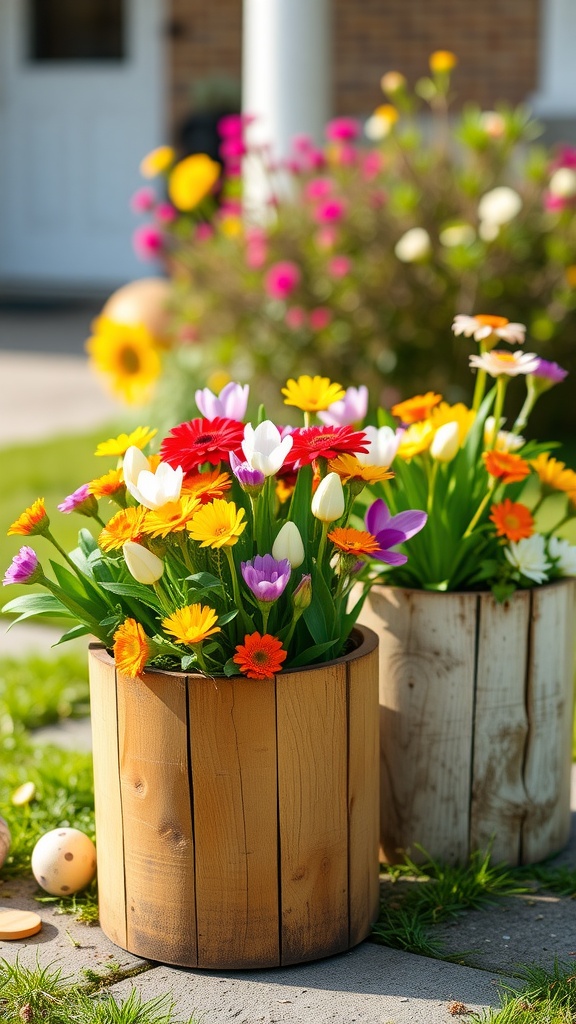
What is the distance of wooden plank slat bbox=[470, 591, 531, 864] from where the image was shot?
2404mm

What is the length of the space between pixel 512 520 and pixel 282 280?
9.30 ft

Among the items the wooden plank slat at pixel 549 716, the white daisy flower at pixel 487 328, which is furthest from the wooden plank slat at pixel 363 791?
the white daisy flower at pixel 487 328

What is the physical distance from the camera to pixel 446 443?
2359 millimetres

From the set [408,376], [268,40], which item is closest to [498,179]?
[408,376]

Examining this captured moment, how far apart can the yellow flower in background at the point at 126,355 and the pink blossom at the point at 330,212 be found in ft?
2.85

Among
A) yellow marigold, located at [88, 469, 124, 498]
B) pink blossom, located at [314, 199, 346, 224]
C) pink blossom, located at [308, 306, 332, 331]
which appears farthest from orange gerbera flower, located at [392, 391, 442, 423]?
pink blossom, located at [308, 306, 332, 331]

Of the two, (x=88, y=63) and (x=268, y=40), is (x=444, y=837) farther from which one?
(x=88, y=63)

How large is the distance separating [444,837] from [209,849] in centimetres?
57

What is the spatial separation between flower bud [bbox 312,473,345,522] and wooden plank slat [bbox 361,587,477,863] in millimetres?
415

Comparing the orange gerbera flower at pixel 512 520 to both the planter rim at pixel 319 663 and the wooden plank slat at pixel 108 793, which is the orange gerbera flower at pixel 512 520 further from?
the wooden plank slat at pixel 108 793

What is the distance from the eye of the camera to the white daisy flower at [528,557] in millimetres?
2385

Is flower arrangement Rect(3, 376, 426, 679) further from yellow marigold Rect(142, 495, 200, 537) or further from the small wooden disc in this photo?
the small wooden disc

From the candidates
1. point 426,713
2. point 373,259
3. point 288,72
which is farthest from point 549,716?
Result: point 288,72

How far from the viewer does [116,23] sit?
10.7m
